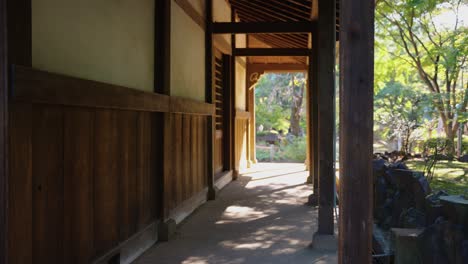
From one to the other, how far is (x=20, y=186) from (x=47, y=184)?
1.10 feet

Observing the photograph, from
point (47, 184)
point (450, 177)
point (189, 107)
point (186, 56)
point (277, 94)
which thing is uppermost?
point (277, 94)

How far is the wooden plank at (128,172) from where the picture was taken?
4188 mm

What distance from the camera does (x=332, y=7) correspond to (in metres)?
5.18

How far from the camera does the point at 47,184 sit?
2869 millimetres

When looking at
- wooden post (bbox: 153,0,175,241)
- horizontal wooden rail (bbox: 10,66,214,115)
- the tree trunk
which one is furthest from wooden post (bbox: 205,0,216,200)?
the tree trunk

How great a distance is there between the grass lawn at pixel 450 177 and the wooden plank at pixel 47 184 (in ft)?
18.2

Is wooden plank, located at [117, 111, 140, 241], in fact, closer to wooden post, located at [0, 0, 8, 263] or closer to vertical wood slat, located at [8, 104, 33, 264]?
vertical wood slat, located at [8, 104, 33, 264]

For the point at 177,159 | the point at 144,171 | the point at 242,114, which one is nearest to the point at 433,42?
the point at 242,114

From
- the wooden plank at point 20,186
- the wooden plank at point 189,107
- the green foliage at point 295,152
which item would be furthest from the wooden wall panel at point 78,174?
the green foliage at point 295,152

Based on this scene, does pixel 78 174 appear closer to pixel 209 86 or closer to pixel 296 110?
pixel 209 86

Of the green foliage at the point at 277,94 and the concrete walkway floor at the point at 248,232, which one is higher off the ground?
the green foliage at the point at 277,94

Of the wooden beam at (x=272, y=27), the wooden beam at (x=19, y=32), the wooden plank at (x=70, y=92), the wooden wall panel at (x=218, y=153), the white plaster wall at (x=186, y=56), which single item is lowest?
the wooden wall panel at (x=218, y=153)

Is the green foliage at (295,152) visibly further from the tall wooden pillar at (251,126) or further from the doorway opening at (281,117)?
the tall wooden pillar at (251,126)

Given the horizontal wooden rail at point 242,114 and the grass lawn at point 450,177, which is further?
the horizontal wooden rail at point 242,114
